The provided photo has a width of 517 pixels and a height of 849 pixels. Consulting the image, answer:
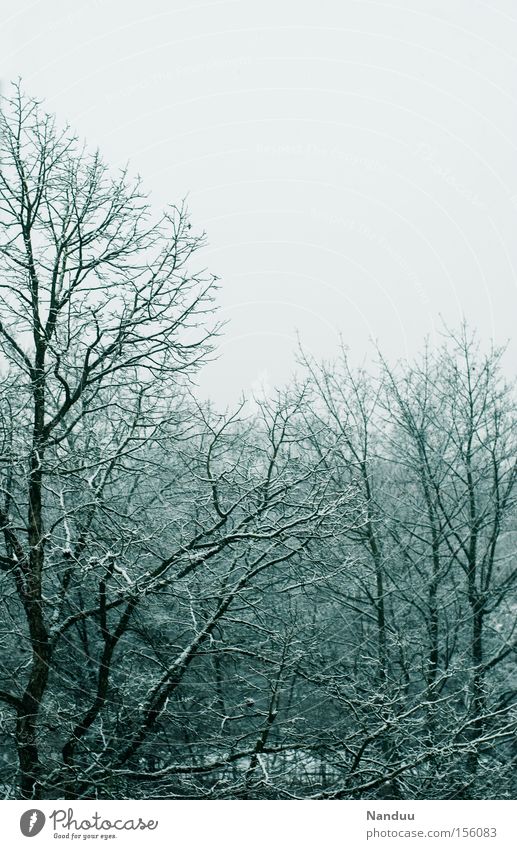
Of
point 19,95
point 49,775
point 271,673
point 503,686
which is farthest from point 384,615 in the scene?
point 19,95

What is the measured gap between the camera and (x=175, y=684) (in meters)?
5.34

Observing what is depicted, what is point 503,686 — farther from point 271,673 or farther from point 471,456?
point 271,673

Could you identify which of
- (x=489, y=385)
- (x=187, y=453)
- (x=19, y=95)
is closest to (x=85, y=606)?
(x=187, y=453)

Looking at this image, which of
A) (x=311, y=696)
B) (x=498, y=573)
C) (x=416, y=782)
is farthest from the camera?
(x=498, y=573)

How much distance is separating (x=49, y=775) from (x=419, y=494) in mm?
5573

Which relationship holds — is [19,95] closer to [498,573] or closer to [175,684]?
[175,684]

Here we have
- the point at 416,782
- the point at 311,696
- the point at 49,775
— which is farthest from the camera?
the point at 311,696

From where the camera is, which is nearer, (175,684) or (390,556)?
(175,684)

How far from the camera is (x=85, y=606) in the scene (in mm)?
6004

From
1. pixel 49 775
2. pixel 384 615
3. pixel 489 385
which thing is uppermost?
pixel 489 385

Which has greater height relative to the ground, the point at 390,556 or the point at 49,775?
the point at 390,556

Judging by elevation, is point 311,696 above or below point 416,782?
above

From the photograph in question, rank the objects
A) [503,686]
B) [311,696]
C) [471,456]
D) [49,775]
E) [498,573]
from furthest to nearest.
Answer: [498,573]
[471,456]
[503,686]
[311,696]
[49,775]

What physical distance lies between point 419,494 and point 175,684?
4700 millimetres
